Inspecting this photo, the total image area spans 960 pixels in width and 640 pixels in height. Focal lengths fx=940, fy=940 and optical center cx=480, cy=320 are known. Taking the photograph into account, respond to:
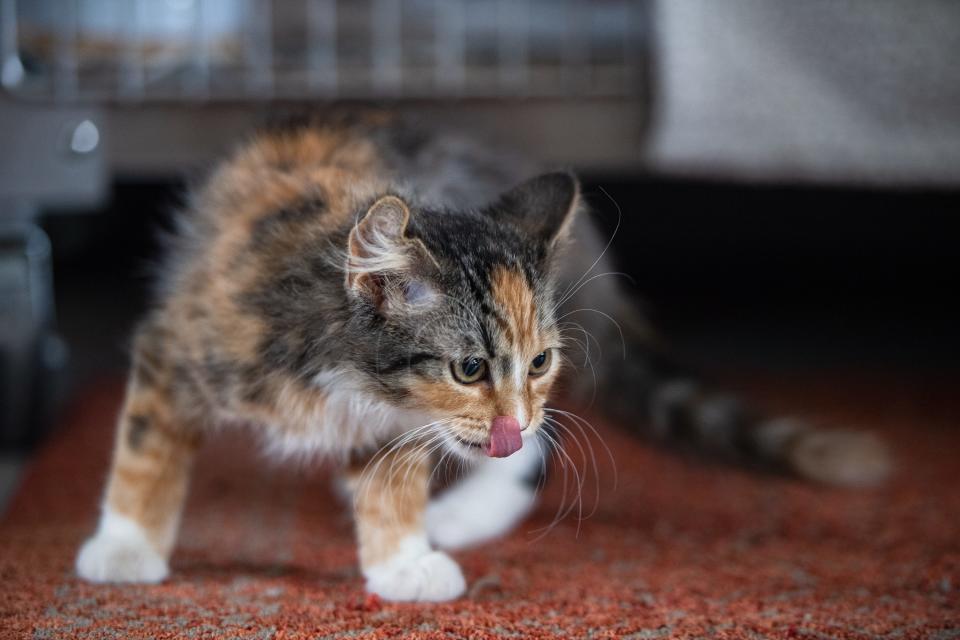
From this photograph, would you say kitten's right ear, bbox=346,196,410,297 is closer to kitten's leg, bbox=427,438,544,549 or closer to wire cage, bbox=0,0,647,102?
kitten's leg, bbox=427,438,544,549

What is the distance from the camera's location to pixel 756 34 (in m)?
1.97

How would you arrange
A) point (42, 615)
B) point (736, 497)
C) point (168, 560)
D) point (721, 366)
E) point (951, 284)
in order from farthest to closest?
point (951, 284) → point (721, 366) → point (736, 497) → point (168, 560) → point (42, 615)

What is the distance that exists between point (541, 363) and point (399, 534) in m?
0.31

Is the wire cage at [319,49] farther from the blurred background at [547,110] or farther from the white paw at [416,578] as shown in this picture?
the white paw at [416,578]

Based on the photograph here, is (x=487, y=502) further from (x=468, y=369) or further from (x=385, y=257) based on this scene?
(x=385, y=257)

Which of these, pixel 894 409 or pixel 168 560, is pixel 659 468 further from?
pixel 168 560

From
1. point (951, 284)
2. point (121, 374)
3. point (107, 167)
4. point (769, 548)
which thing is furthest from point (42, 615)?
point (951, 284)

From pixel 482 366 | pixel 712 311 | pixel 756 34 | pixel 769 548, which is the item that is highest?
pixel 756 34

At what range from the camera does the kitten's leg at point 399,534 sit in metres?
1.23

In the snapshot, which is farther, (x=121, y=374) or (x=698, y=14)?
(x=121, y=374)

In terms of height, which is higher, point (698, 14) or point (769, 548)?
point (698, 14)

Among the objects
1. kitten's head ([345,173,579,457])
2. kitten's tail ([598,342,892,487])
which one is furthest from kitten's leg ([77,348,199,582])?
kitten's tail ([598,342,892,487])

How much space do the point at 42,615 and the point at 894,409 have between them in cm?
200

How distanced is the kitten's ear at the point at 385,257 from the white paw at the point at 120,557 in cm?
48
